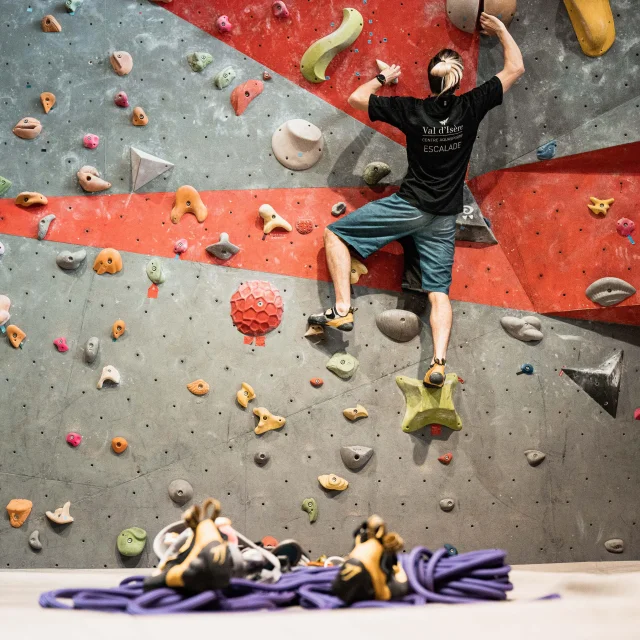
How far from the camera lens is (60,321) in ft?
11.8

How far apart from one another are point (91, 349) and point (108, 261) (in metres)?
0.42

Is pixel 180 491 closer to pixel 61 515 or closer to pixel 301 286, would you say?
pixel 61 515

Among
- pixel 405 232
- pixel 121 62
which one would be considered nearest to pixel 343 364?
pixel 405 232

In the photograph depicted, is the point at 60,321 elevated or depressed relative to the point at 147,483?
elevated

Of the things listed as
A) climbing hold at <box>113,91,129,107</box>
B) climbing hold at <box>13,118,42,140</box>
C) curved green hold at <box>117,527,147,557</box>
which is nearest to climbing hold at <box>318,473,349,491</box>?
curved green hold at <box>117,527,147,557</box>

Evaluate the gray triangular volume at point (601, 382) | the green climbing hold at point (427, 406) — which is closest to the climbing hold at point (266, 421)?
the green climbing hold at point (427, 406)

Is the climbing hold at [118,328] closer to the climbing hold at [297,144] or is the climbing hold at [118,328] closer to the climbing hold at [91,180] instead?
Result: the climbing hold at [91,180]

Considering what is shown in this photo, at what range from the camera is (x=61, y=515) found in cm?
350

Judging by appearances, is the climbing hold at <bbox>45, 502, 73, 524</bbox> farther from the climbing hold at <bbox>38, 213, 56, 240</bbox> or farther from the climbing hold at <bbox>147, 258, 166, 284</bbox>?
the climbing hold at <bbox>38, 213, 56, 240</bbox>

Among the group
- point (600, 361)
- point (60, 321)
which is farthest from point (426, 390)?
point (60, 321)

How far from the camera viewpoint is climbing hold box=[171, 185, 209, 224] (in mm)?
3617

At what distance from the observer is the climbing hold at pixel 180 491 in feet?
11.5

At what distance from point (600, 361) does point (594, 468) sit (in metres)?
0.51

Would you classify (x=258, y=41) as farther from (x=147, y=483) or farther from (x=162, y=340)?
(x=147, y=483)
